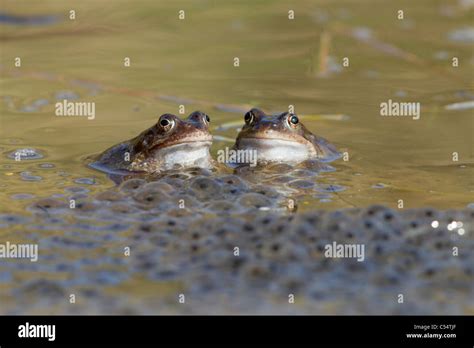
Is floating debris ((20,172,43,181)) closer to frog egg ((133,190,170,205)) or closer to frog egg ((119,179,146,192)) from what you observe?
frog egg ((119,179,146,192))

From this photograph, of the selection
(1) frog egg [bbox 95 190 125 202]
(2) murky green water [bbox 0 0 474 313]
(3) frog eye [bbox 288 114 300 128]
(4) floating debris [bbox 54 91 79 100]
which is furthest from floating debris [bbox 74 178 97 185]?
(4) floating debris [bbox 54 91 79 100]

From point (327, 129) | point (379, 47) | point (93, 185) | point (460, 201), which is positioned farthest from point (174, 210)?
point (379, 47)

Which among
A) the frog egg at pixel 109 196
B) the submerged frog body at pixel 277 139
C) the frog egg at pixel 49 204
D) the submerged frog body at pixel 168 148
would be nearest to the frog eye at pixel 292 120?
the submerged frog body at pixel 277 139

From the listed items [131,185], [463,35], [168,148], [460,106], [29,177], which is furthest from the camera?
[463,35]

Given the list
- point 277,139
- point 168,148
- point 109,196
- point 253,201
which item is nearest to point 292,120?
point 277,139

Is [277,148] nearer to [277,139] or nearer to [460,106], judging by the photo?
[277,139]
